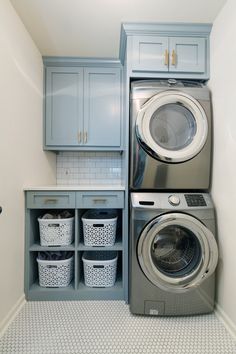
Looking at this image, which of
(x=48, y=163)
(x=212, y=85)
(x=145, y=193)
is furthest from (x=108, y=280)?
(x=212, y=85)

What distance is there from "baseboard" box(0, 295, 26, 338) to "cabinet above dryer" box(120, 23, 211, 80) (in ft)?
6.69

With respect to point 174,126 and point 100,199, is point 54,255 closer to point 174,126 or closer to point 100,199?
point 100,199

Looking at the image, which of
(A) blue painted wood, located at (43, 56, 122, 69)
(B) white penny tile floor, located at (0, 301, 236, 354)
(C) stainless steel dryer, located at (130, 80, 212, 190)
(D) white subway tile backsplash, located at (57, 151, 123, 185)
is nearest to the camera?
(B) white penny tile floor, located at (0, 301, 236, 354)

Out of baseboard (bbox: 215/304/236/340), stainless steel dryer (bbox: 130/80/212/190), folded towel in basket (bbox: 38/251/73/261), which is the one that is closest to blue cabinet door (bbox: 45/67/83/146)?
stainless steel dryer (bbox: 130/80/212/190)

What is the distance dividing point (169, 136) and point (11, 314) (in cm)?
179

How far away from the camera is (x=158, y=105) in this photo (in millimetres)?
1637

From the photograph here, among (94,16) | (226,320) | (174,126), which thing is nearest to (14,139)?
(94,16)

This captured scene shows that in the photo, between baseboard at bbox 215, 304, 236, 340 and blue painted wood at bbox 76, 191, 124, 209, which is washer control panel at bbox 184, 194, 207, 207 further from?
baseboard at bbox 215, 304, 236, 340

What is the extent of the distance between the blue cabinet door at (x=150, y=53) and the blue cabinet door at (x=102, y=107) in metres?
0.52

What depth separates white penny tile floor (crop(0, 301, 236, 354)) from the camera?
1306mm

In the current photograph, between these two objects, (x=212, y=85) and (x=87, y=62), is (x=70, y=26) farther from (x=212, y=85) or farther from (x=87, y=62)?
Result: (x=212, y=85)

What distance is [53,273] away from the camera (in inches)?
71.9

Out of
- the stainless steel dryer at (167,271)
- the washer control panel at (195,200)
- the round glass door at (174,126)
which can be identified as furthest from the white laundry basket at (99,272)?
the round glass door at (174,126)

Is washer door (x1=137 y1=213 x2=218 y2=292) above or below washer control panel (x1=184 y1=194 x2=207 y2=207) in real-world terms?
below
